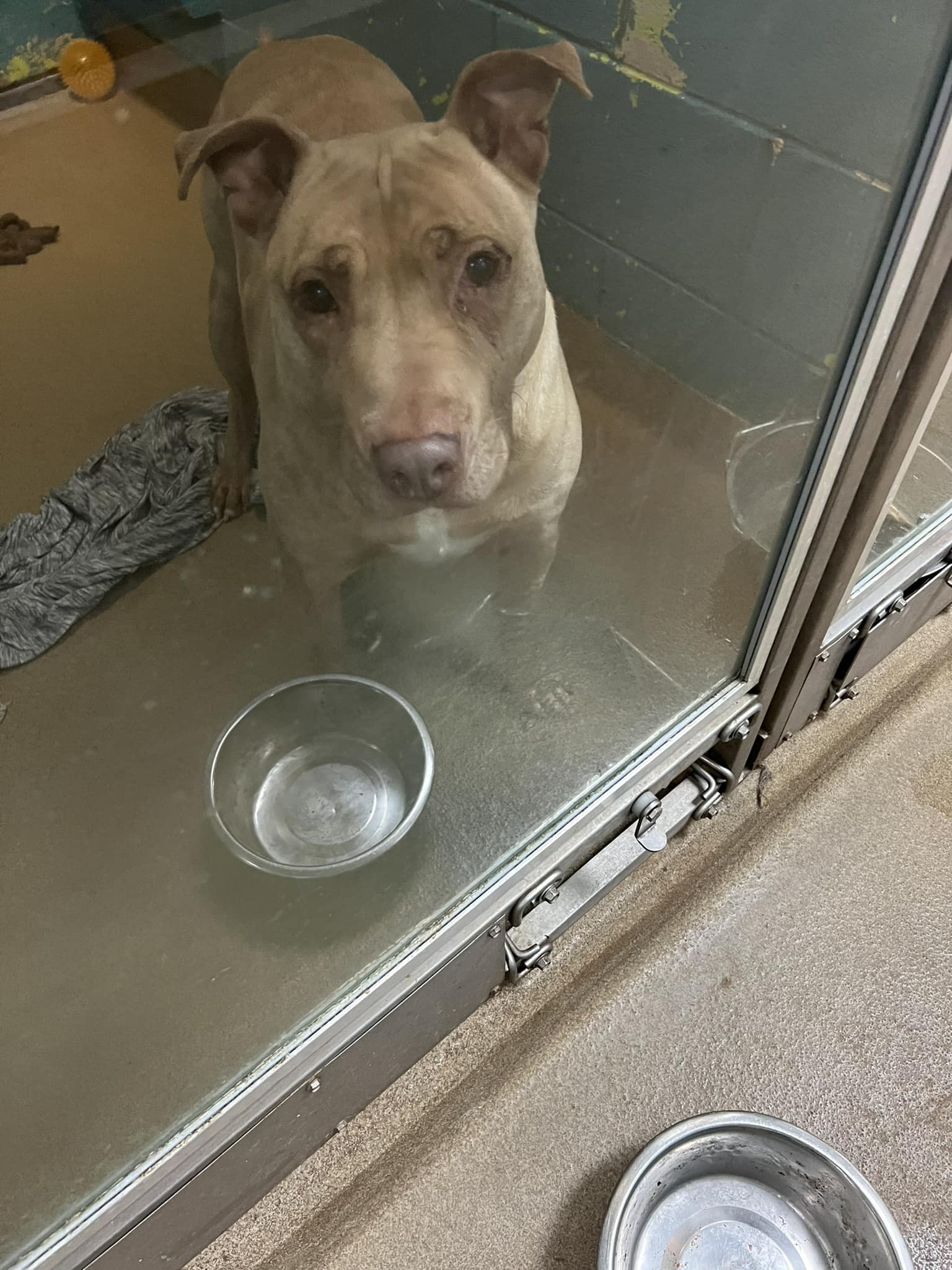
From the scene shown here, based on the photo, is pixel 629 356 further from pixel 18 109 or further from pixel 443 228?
pixel 18 109

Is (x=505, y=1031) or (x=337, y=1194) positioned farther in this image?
(x=505, y=1031)

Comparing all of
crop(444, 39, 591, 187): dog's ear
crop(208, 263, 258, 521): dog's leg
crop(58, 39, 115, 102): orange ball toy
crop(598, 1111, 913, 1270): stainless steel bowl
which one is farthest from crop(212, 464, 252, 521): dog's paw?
crop(598, 1111, 913, 1270): stainless steel bowl

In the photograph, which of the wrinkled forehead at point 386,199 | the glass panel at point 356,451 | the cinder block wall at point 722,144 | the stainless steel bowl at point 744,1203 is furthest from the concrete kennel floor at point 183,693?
the stainless steel bowl at point 744,1203

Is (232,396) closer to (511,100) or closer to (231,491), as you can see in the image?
(231,491)

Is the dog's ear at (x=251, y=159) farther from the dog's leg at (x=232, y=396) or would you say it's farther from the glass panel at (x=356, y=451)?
the dog's leg at (x=232, y=396)

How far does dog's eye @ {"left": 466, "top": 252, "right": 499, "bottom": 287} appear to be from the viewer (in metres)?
0.90

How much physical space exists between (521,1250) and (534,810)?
0.49 meters

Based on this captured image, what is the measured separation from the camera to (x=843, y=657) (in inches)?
52.7

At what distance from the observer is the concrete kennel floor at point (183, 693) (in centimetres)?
107

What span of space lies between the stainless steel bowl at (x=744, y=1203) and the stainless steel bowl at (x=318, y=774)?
0.47m

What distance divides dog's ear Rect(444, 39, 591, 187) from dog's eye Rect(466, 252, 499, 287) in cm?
9

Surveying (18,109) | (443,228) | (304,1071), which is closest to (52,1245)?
(304,1071)

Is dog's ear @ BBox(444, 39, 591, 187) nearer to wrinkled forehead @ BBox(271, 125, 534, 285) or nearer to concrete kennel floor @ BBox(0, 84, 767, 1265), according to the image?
wrinkled forehead @ BBox(271, 125, 534, 285)

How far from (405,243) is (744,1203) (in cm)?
107
